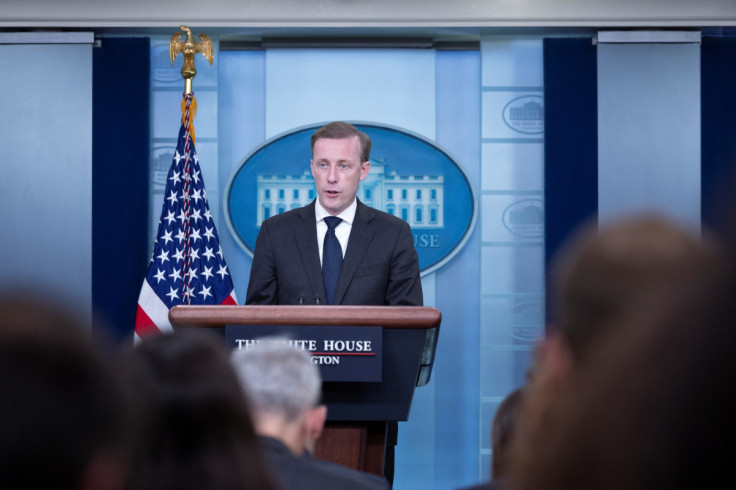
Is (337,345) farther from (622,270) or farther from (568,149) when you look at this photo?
(568,149)

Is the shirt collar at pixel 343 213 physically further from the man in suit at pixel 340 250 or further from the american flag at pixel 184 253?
the american flag at pixel 184 253

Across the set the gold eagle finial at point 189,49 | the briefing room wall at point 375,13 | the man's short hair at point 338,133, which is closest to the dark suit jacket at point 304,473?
the man's short hair at point 338,133

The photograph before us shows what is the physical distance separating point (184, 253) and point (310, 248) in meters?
1.77

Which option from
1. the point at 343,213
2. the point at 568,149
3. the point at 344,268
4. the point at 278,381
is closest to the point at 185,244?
the point at 343,213

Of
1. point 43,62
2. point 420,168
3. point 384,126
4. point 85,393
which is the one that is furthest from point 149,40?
point 85,393

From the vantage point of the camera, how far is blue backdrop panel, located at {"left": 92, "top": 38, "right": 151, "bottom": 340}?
5020 mm

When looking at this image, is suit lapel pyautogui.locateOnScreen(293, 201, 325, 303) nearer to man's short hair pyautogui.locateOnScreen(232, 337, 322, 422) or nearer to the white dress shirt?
the white dress shirt

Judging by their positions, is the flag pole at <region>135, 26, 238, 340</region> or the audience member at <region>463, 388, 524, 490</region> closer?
the audience member at <region>463, 388, 524, 490</region>

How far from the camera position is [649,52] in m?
5.07

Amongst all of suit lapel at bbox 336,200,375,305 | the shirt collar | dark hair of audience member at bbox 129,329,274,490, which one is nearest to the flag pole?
the shirt collar

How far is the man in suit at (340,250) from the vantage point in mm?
3016

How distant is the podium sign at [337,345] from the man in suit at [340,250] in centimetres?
70

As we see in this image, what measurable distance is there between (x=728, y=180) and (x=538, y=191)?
4.79 meters

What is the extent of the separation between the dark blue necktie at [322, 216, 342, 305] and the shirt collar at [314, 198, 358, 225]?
0.18 ft
